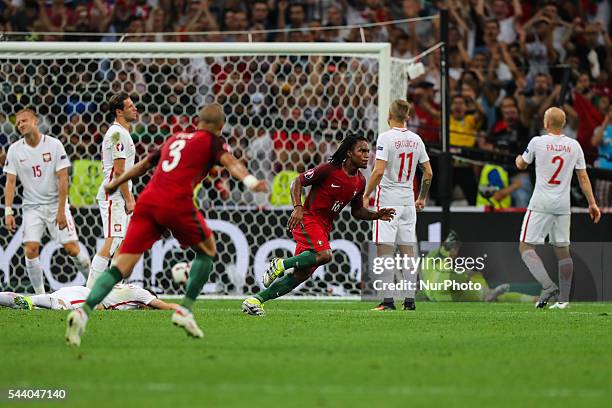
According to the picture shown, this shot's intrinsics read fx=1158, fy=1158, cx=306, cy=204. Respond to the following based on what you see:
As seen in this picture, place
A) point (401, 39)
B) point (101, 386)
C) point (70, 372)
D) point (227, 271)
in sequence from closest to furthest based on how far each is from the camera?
point (101, 386) < point (70, 372) < point (227, 271) < point (401, 39)

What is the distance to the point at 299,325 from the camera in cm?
1035

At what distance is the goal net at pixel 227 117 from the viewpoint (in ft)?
50.2

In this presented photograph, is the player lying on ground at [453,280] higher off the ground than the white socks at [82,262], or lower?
lower

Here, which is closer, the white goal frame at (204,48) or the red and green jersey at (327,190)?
the red and green jersey at (327,190)

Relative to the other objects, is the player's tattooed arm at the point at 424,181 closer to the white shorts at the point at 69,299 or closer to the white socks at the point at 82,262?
the white shorts at the point at 69,299

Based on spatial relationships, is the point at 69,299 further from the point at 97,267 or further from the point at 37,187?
the point at 37,187

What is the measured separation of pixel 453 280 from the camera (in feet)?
47.0

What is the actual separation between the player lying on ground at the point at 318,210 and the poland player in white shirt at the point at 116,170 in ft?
6.34

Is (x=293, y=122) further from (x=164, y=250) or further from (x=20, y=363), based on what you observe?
(x=20, y=363)

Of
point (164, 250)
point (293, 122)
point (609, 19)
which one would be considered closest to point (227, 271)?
point (164, 250)

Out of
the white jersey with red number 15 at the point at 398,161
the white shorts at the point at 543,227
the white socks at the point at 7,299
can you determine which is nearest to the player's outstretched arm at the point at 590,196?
the white shorts at the point at 543,227

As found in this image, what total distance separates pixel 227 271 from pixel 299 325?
508 cm

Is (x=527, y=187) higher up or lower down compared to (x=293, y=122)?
lower down

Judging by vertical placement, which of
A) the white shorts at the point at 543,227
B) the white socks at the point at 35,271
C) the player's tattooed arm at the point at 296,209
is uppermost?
the player's tattooed arm at the point at 296,209
